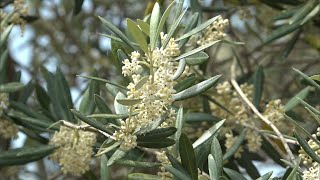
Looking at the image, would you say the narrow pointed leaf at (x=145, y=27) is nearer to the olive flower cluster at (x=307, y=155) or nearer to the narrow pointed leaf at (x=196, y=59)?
the narrow pointed leaf at (x=196, y=59)

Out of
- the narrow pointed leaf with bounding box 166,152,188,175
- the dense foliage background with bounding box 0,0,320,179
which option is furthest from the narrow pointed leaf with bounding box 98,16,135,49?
the narrow pointed leaf with bounding box 166,152,188,175

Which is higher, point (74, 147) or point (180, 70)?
point (180, 70)

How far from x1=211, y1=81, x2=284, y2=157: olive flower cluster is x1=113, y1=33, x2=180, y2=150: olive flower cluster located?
2.06ft

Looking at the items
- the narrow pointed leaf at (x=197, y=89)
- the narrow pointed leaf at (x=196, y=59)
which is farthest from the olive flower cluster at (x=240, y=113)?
the narrow pointed leaf at (x=197, y=89)

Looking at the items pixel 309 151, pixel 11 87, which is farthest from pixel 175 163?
pixel 11 87

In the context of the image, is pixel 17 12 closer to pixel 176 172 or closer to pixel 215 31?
pixel 215 31

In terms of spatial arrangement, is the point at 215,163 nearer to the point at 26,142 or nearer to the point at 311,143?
the point at 311,143

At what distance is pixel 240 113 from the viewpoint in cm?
219

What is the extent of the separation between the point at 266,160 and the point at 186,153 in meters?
1.15

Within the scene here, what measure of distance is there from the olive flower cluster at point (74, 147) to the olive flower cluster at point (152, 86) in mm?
437

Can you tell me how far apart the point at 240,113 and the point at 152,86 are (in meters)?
0.77

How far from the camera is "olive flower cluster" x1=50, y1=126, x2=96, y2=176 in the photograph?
6.51 ft

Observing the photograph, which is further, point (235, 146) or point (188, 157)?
point (235, 146)

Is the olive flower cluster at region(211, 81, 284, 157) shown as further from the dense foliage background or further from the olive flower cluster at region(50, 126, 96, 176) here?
the olive flower cluster at region(50, 126, 96, 176)
